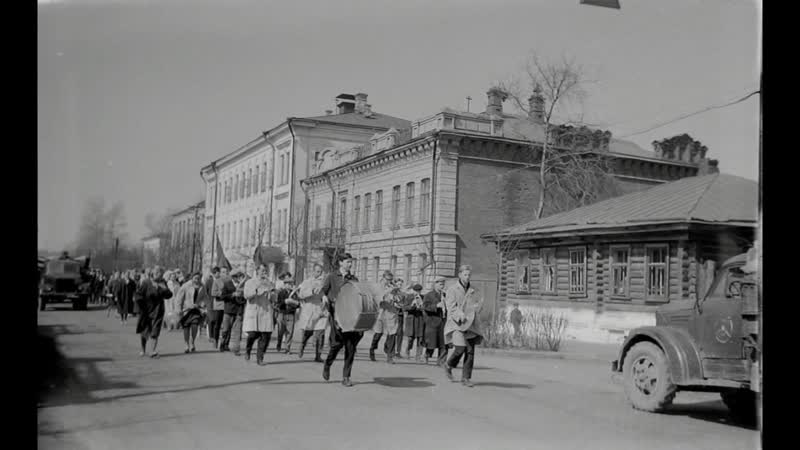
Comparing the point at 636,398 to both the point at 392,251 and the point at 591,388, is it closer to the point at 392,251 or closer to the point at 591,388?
the point at 591,388

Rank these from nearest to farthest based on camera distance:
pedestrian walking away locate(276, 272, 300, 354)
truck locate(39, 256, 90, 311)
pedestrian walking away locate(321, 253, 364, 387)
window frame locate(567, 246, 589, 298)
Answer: truck locate(39, 256, 90, 311) → pedestrian walking away locate(321, 253, 364, 387) → window frame locate(567, 246, 589, 298) → pedestrian walking away locate(276, 272, 300, 354)

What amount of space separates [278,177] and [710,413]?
24.3 ft

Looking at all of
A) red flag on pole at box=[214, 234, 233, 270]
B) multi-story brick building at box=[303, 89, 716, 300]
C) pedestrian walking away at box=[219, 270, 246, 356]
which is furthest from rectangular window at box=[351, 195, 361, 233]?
pedestrian walking away at box=[219, 270, 246, 356]

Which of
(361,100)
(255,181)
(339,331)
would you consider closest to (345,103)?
(361,100)

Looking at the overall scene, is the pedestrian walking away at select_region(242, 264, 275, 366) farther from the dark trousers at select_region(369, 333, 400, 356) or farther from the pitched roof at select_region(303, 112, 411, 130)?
the pitched roof at select_region(303, 112, 411, 130)

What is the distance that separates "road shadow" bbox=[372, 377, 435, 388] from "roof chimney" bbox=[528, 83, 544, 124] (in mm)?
4600

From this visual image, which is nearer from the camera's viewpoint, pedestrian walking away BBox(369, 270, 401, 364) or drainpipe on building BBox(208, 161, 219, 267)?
drainpipe on building BBox(208, 161, 219, 267)

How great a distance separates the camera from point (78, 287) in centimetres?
1052

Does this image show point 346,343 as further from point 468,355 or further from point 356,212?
point 356,212

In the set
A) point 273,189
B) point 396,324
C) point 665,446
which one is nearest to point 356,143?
point 273,189

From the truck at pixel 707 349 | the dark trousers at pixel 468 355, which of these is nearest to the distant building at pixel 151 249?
the dark trousers at pixel 468 355

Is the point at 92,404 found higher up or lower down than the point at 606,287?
lower down

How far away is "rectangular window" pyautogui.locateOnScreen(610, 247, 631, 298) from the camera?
1059cm

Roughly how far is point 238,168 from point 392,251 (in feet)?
9.57
